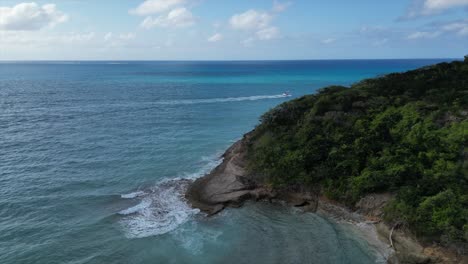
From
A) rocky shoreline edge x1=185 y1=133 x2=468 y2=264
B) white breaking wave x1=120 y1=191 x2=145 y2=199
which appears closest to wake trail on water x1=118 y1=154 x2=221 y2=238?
white breaking wave x1=120 y1=191 x2=145 y2=199

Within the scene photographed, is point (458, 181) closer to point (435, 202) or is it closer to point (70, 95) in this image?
point (435, 202)

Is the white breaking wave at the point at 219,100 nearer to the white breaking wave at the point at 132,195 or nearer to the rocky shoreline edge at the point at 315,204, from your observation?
the rocky shoreline edge at the point at 315,204

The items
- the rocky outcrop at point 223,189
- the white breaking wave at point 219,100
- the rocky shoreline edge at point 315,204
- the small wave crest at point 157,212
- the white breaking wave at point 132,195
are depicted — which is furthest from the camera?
the white breaking wave at point 219,100

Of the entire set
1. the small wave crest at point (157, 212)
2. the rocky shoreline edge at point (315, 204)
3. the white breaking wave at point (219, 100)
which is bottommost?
the small wave crest at point (157, 212)

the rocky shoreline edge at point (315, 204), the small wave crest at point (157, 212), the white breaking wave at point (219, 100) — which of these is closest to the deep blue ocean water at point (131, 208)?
the small wave crest at point (157, 212)

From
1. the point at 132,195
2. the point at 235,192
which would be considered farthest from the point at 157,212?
the point at 235,192

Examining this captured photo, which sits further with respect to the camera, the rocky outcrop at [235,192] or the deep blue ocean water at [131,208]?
the rocky outcrop at [235,192]
